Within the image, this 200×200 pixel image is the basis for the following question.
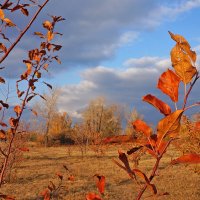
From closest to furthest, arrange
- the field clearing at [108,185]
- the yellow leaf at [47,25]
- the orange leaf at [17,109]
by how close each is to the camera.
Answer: the orange leaf at [17,109] < the yellow leaf at [47,25] < the field clearing at [108,185]

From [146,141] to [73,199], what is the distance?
24.9ft

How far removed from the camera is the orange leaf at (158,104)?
77 cm

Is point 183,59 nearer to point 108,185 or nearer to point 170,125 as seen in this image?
point 170,125

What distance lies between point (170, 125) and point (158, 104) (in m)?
0.07

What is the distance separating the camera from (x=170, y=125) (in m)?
0.72

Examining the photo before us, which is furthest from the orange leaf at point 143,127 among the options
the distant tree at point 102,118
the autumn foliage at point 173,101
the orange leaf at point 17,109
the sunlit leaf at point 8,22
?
the distant tree at point 102,118

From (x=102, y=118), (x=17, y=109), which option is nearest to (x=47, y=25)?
(x=17, y=109)

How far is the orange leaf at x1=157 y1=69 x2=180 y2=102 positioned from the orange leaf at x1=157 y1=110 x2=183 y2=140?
6cm

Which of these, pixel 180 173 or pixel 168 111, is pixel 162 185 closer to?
pixel 180 173

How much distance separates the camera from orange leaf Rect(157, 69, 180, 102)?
778 millimetres

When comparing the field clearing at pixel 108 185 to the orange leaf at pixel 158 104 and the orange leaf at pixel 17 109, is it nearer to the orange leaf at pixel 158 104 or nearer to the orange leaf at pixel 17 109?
the orange leaf at pixel 17 109

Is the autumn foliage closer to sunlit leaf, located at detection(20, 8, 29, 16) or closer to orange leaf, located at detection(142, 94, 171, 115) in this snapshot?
orange leaf, located at detection(142, 94, 171, 115)

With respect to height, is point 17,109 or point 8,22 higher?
point 8,22

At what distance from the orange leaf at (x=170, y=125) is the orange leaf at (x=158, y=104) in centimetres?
4
